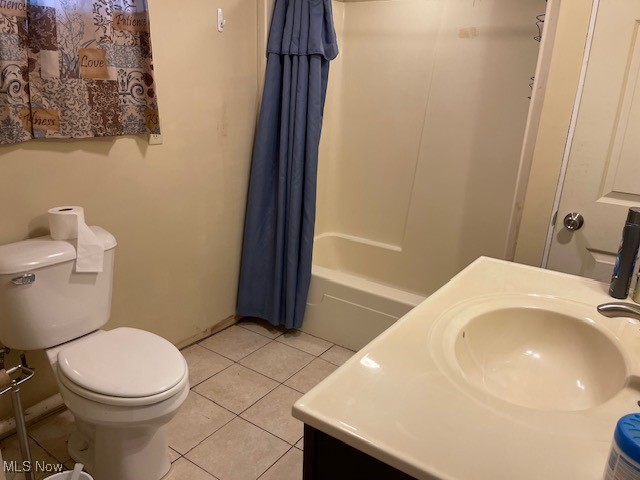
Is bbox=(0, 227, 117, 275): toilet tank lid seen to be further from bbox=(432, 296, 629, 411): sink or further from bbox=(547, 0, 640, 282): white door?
bbox=(547, 0, 640, 282): white door

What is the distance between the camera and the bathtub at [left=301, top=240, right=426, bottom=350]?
2.37 metres

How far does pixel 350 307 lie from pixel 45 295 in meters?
1.46

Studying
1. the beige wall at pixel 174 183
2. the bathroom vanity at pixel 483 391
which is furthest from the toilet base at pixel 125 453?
the bathroom vanity at pixel 483 391

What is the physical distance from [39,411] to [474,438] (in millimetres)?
1843

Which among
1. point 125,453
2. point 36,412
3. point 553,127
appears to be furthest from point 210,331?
point 553,127

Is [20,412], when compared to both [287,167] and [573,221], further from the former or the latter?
[573,221]

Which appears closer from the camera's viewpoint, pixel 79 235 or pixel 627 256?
pixel 627 256

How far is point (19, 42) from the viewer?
1521mm

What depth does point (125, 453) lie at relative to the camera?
1569 millimetres

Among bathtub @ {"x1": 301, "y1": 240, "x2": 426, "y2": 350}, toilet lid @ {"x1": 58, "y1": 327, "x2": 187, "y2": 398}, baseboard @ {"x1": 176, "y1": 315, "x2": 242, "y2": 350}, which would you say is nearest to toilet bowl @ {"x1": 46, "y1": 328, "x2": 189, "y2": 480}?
toilet lid @ {"x1": 58, "y1": 327, "x2": 187, "y2": 398}

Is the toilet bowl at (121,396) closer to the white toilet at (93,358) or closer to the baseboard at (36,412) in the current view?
the white toilet at (93,358)

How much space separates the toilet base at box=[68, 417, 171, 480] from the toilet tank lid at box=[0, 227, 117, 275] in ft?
1.91

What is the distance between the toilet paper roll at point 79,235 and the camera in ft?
5.36

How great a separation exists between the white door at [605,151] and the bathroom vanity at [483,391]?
0.40 meters
